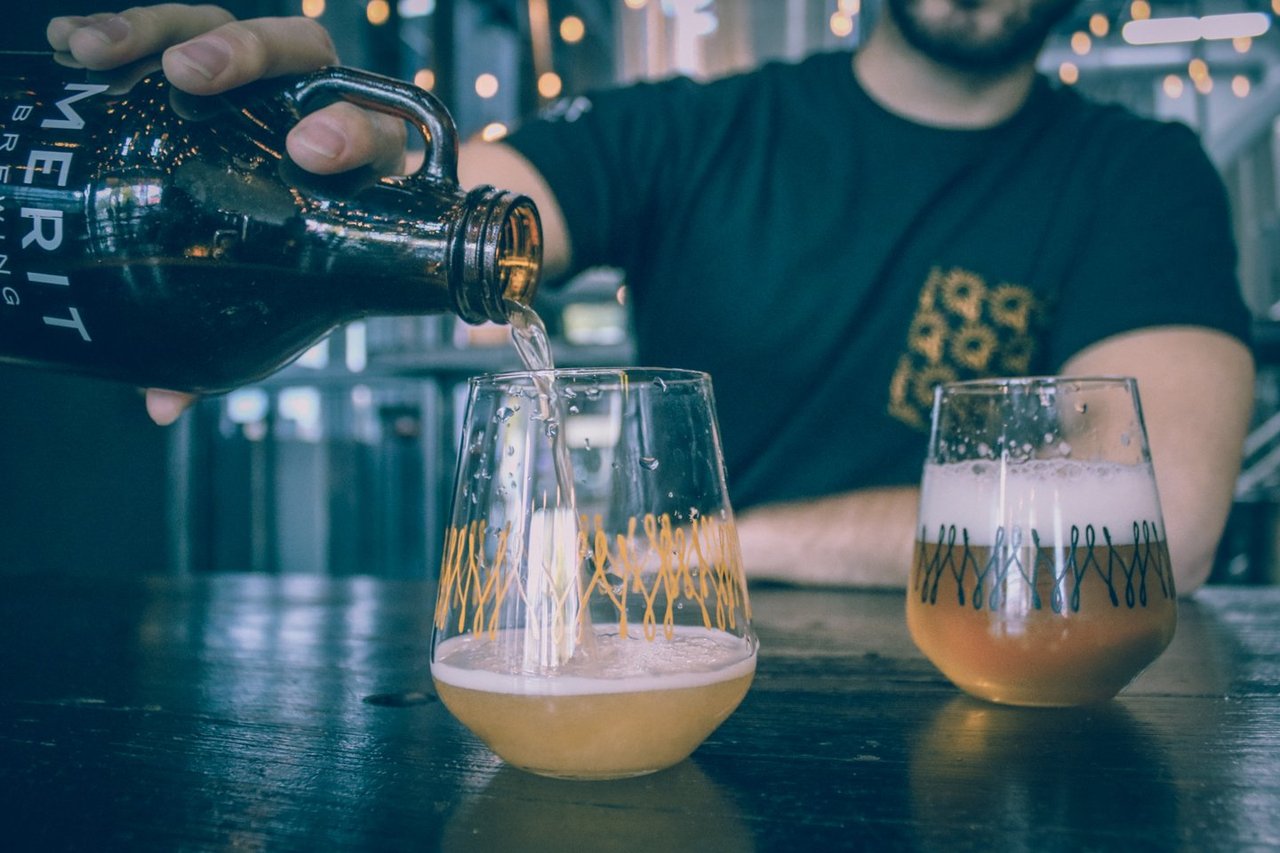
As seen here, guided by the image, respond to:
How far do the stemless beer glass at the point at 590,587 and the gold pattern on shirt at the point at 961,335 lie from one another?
3.54 feet

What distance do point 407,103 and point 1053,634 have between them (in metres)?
0.50

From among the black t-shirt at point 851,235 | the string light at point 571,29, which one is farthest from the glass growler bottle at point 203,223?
the string light at point 571,29

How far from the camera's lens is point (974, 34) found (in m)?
1.49

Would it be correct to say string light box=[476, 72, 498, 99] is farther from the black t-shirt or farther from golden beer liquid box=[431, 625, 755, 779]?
golden beer liquid box=[431, 625, 755, 779]

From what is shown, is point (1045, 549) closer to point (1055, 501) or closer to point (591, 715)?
point (1055, 501)

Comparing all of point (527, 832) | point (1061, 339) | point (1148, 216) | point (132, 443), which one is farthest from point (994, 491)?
point (132, 443)

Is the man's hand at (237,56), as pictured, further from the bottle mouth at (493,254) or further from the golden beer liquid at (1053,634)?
the golden beer liquid at (1053,634)

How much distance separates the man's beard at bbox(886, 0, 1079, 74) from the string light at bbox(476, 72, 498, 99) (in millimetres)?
3613

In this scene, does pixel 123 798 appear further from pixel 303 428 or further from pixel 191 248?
pixel 303 428

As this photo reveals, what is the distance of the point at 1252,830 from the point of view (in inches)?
16.1

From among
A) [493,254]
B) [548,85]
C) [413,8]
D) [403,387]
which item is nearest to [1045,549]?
[493,254]

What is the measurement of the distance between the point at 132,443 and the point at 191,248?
94.5 inches

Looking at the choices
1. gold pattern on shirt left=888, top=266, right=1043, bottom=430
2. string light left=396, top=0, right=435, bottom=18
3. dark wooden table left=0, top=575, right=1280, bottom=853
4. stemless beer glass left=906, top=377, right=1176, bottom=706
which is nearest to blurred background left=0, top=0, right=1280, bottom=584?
string light left=396, top=0, right=435, bottom=18

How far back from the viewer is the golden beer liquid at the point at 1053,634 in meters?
0.59
